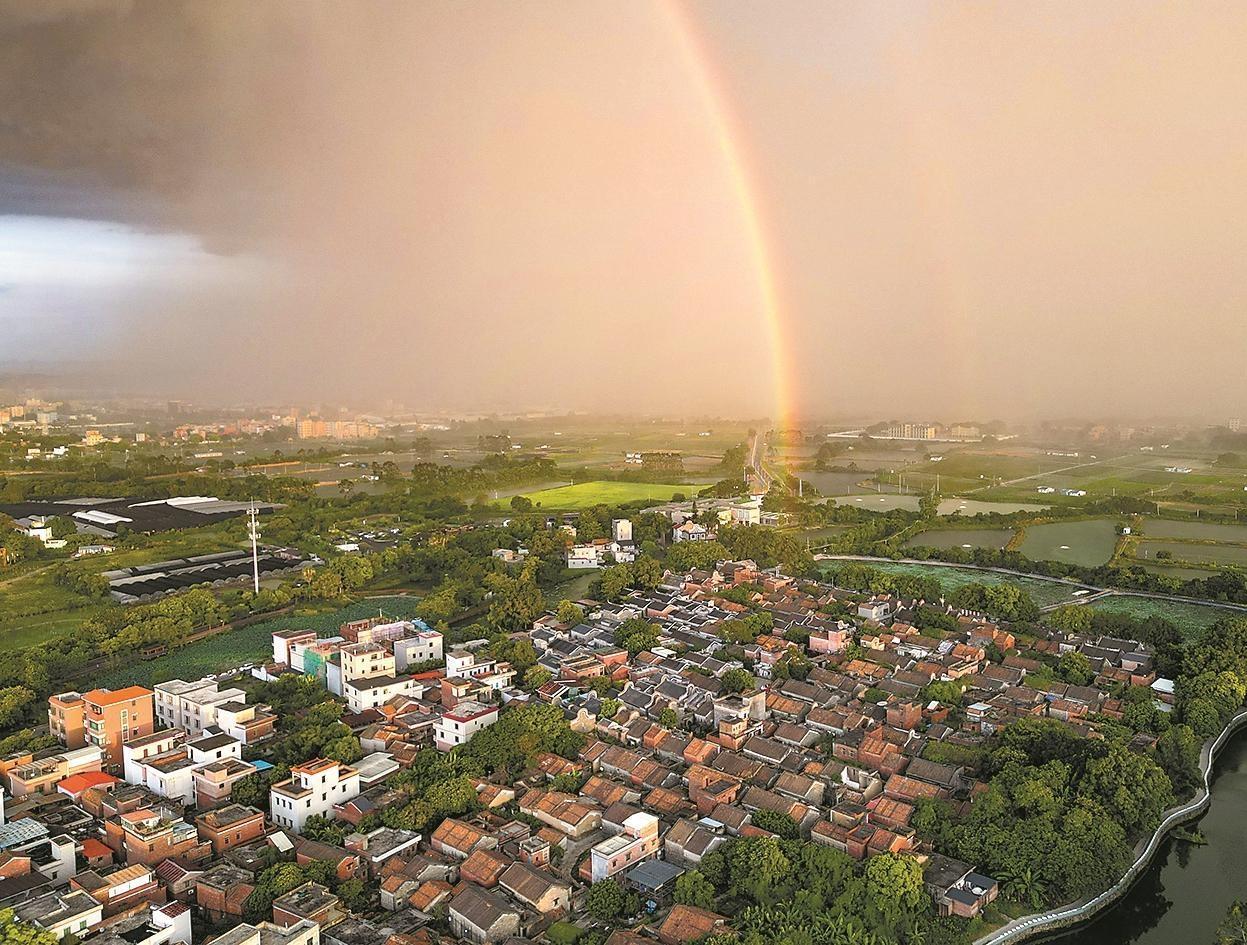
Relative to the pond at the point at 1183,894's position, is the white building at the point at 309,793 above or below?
above

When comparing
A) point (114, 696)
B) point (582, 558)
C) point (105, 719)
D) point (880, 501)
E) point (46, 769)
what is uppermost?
point (114, 696)

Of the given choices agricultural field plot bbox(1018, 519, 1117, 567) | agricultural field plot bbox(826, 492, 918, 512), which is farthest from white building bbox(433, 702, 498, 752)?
agricultural field plot bbox(826, 492, 918, 512)

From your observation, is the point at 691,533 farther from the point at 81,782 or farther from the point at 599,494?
the point at 81,782

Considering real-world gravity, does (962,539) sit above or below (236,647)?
below

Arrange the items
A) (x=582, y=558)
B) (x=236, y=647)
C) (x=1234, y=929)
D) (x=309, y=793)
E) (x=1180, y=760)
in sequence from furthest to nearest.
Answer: (x=582, y=558), (x=236, y=647), (x=1180, y=760), (x=309, y=793), (x=1234, y=929)

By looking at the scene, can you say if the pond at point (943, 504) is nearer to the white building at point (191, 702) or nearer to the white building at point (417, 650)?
the white building at point (417, 650)

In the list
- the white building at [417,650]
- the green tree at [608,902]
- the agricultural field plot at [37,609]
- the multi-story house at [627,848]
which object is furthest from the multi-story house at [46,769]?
the agricultural field plot at [37,609]

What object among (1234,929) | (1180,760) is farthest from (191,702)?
(1180,760)

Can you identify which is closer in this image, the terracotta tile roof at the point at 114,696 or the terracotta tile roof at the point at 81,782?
the terracotta tile roof at the point at 81,782
